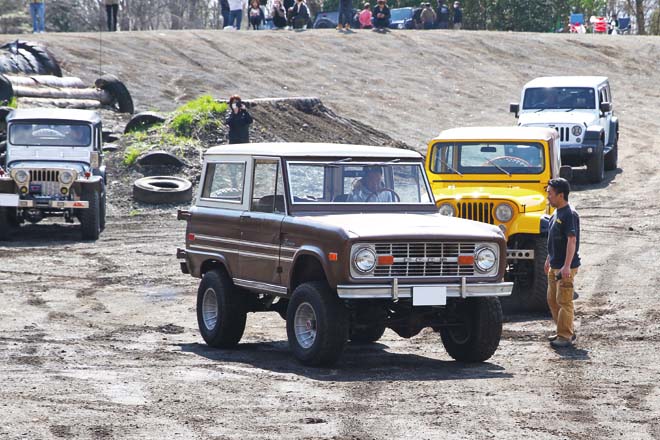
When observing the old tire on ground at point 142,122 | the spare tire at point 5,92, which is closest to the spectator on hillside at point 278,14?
the old tire on ground at point 142,122

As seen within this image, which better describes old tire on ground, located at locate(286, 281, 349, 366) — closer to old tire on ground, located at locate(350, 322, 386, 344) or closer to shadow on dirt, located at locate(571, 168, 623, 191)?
old tire on ground, located at locate(350, 322, 386, 344)

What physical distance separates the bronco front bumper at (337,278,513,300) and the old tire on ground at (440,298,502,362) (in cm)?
29

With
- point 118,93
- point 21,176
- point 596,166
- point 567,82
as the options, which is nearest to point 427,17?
point 118,93

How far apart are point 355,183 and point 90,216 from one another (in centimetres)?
1074

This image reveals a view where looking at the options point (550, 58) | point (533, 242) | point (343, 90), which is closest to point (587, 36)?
point (550, 58)

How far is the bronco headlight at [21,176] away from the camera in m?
20.5

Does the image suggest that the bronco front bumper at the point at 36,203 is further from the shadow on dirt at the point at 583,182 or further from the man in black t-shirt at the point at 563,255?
the shadow on dirt at the point at 583,182

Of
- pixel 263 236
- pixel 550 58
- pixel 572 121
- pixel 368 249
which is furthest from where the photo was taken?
pixel 550 58

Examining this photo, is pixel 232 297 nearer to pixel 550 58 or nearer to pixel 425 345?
pixel 425 345

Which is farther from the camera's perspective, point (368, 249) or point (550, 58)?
point (550, 58)

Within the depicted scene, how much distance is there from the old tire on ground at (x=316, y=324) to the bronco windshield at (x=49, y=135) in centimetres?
Result: 1186

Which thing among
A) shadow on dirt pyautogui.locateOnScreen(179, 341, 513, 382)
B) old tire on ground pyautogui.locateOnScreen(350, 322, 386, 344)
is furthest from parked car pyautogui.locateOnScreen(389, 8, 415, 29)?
shadow on dirt pyautogui.locateOnScreen(179, 341, 513, 382)

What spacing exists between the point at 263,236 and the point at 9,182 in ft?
35.4

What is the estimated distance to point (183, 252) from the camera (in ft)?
40.8
